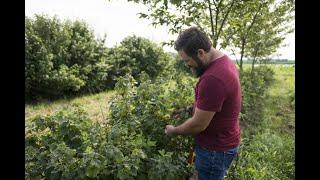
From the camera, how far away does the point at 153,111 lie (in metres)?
4.82

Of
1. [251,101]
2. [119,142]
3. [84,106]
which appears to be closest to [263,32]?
[251,101]

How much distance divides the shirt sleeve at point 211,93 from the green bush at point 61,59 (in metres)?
10.3

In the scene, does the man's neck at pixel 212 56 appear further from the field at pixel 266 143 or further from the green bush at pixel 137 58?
the green bush at pixel 137 58

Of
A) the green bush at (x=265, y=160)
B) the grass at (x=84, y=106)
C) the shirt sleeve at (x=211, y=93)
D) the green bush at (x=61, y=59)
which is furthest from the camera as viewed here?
the green bush at (x=61, y=59)

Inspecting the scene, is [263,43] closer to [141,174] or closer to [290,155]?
[290,155]

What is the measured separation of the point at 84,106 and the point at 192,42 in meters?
8.90

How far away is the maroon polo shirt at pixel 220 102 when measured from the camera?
3.17m

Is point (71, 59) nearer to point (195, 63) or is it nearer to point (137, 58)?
point (137, 58)

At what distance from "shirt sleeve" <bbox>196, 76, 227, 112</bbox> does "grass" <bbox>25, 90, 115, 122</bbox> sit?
695 cm

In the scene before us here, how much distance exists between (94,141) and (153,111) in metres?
1.19

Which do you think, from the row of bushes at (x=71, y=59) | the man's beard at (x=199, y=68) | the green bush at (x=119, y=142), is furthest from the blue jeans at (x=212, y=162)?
the row of bushes at (x=71, y=59)

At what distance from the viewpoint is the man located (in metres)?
3.18

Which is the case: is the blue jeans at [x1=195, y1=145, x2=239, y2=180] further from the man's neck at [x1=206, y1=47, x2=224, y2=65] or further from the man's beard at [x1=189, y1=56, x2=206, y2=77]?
the man's neck at [x1=206, y1=47, x2=224, y2=65]
